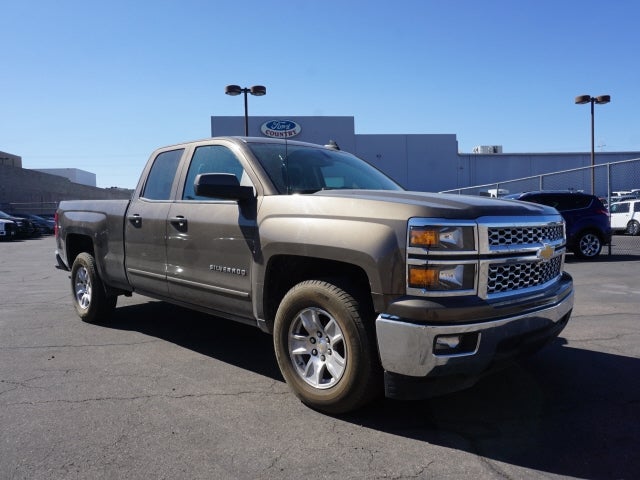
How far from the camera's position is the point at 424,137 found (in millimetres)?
41375

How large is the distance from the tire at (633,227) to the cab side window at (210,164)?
21.5 meters

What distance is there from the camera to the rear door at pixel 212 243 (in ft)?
12.9

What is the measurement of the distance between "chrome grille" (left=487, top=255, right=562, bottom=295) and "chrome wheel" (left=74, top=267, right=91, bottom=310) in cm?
471

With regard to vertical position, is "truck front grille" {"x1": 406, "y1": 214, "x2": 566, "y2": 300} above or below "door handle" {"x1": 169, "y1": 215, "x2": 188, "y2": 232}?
below

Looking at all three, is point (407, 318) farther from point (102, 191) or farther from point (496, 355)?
point (102, 191)

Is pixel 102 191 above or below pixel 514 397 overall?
above

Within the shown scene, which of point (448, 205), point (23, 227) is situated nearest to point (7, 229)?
point (23, 227)

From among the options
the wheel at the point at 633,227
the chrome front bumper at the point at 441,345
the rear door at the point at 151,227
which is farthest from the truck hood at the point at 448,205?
the wheel at the point at 633,227

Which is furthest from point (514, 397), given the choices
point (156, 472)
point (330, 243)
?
point (156, 472)

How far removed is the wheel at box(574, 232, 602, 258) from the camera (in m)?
12.8

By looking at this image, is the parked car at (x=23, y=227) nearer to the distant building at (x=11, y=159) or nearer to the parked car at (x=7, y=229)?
the parked car at (x=7, y=229)

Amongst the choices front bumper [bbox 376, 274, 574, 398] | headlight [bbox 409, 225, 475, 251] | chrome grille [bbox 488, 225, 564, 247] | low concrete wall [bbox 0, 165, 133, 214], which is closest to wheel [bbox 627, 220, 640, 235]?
chrome grille [bbox 488, 225, 564, 247]

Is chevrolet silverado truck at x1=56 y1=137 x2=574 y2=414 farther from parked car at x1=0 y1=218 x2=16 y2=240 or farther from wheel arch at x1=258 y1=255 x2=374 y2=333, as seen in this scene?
parked car at x1=0 y1=218 x2=16 y2=240

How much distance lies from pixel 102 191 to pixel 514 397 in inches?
2692
